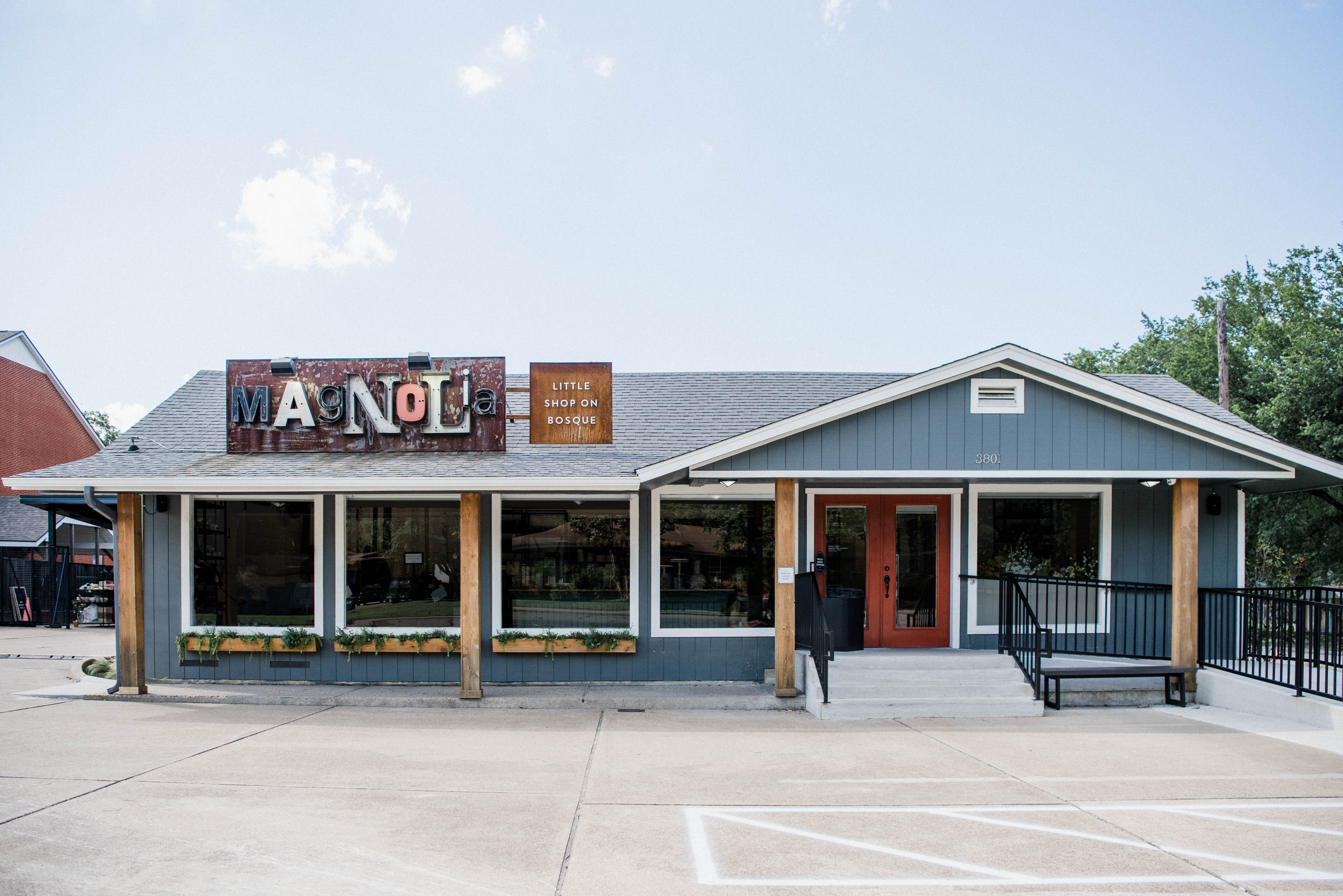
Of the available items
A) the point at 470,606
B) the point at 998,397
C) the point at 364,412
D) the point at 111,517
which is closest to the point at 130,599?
the point at 111,517

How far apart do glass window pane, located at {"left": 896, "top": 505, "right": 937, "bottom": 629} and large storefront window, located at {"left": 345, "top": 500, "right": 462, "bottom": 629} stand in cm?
557

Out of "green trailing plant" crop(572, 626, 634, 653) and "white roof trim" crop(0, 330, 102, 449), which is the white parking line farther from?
"white roof trim" crop(0, 330, 102, 449)

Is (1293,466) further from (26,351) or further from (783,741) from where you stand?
(26,351)

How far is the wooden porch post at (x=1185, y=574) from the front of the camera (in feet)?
31.1

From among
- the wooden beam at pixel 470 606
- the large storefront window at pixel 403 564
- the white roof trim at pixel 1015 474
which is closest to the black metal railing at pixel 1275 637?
the white roof trim at pixel 1015 474

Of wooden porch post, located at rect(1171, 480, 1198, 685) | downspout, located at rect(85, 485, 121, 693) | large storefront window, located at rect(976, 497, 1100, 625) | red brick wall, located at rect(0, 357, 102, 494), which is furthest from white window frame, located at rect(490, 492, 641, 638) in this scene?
red brick wall, located at rect(0, 357, 102, 494)

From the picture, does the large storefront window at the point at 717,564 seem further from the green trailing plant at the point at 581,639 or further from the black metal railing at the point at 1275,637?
the black metal railing at the point at 1275,637

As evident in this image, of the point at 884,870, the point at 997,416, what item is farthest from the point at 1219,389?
the point at 884,870

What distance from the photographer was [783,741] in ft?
26.2

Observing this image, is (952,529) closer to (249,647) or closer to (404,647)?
(404,647)

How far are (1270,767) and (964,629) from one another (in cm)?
Answer: 409

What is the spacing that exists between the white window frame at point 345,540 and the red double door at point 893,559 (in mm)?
4669

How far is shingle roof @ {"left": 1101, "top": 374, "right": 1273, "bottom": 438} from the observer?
11750mm

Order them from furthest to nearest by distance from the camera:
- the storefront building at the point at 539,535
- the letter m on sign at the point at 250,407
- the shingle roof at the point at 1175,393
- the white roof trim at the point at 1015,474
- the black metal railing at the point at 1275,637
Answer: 1. the shingle roof at the point at 1175,393
2. the letter m on sign at the point at 250,407
3. the storefront building at the point at 539,535
4. the white roof trim at the point at 1015,474
5. the black metal railing at the point at 1275,637
